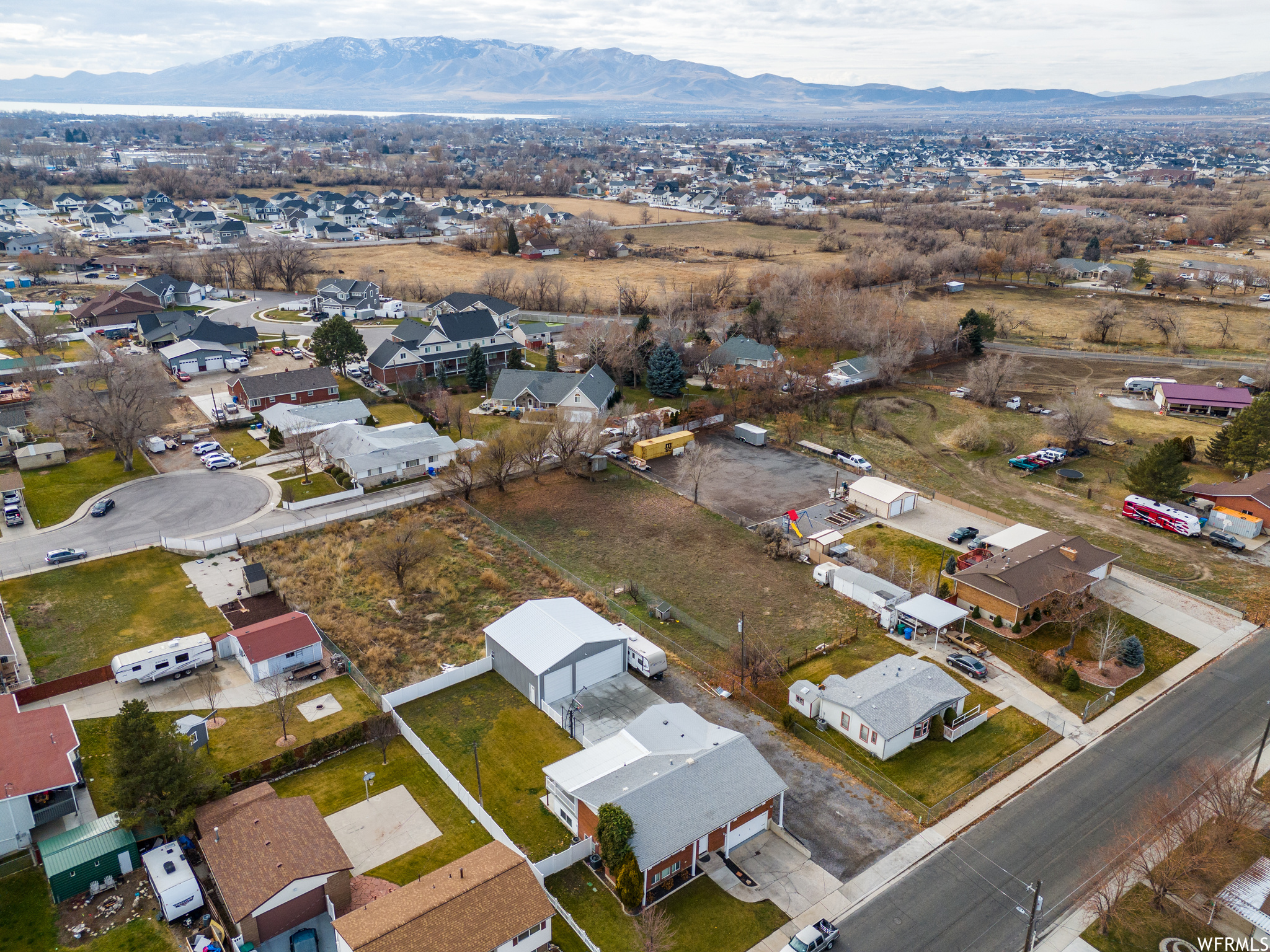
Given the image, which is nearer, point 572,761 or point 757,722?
point 572,761

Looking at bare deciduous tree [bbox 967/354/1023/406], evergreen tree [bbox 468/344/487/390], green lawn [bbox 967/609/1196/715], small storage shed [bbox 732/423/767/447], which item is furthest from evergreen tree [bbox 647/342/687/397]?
green lawn [bbox 967/609/1196/715]

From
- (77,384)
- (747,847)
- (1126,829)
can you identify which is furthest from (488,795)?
(77,384)

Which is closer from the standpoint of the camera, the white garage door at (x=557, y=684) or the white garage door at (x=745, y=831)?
the white garage door at (x=745, y=831)

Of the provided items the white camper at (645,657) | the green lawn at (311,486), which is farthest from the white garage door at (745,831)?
the green lawn at (311,486)

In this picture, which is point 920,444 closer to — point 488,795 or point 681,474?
point 681,474

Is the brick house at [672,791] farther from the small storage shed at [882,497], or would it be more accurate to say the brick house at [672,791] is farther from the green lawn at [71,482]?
the green lawn at [71,482]

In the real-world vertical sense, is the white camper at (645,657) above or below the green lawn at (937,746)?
above
